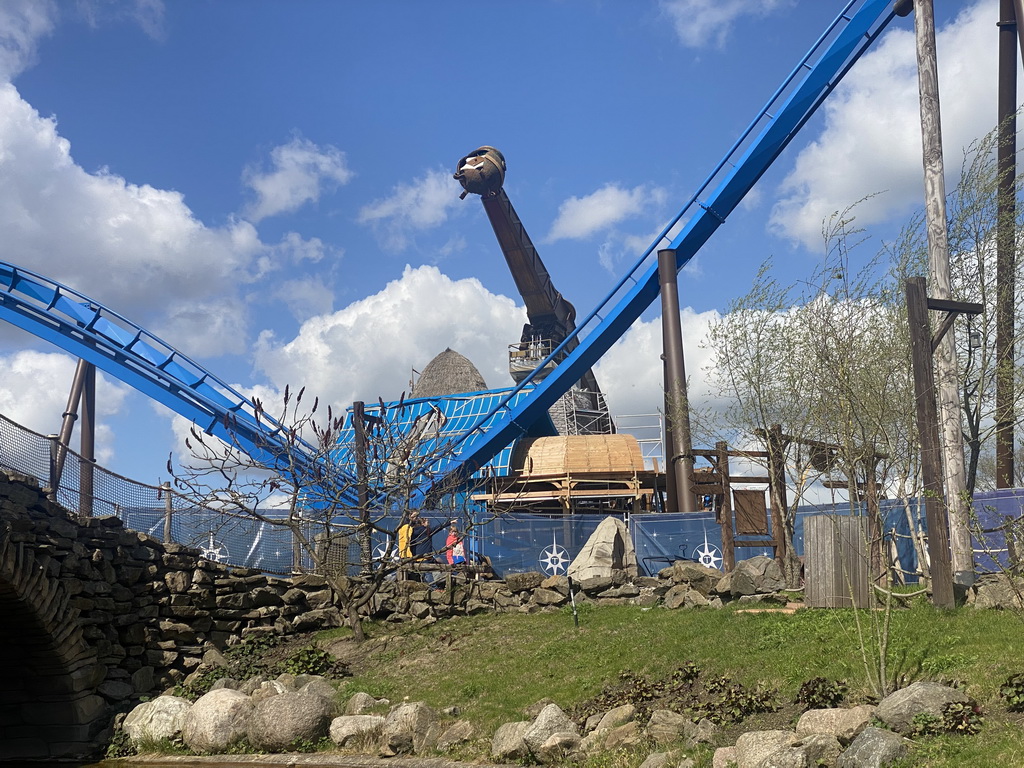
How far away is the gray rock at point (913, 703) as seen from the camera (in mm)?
8078

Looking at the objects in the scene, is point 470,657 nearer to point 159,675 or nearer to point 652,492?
point 159,675

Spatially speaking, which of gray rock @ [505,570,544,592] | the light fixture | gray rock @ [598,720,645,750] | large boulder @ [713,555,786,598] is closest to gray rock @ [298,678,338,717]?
gray rock @ [598,720,645,750]

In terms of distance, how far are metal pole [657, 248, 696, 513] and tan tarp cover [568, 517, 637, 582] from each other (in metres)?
2.00

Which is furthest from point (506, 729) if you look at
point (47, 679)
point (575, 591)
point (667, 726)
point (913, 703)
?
point (47, 679)

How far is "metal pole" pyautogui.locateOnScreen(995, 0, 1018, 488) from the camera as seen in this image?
14.5 m

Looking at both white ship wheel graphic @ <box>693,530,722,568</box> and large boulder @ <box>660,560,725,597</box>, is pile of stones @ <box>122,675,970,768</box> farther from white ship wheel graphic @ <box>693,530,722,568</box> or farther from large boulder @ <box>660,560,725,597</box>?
white ship wheel graphic @ <box>693,530,722,568</box>

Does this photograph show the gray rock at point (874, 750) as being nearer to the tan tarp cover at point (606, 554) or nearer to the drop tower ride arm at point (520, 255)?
the tan tarp cover at point (606, 554)

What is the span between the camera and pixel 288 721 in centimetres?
1173

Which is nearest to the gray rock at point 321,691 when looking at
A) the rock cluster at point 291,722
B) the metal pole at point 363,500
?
the rock cluster at point 291,722

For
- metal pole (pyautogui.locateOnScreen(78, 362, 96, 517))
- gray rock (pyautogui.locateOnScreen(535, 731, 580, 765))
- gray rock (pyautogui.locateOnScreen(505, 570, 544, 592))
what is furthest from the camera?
metal pole (pyautogui.locateOnScreen(78, 362, 96, 517))

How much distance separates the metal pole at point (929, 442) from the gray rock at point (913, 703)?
9.54ft

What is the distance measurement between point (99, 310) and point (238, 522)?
30.4 ft

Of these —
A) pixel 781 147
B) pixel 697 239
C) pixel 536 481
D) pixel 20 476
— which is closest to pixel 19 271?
pixel 20 476

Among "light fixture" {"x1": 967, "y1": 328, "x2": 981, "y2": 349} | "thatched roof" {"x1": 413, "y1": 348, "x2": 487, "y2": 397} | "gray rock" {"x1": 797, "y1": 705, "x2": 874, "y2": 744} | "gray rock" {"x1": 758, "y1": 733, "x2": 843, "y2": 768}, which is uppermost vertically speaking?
"thatched roof" {"x1": 413, "y1": 348, "x2": 487, "y2": 397}
